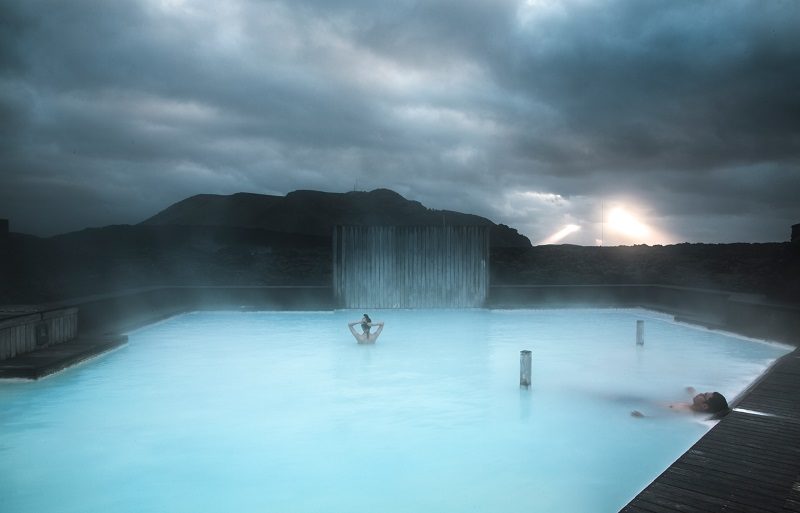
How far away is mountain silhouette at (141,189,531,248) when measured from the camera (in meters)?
116

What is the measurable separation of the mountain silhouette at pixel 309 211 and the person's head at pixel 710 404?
326ft

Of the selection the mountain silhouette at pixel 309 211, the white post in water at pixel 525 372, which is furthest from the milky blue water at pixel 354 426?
the mountain silhouette at pixel 309 211

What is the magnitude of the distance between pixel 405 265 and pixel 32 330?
38.2ft

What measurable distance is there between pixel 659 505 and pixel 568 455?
2604mm

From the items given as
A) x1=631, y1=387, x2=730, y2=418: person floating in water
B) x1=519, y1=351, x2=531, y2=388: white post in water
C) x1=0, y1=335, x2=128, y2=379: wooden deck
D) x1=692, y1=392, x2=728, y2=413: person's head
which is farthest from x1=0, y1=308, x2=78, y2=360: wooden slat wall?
x1=692, y1=392, x2=728, y2=413: person's head

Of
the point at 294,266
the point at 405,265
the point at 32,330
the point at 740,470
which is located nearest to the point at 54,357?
the point at 32,330

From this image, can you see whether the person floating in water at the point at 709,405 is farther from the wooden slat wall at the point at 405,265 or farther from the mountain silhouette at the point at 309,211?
the mountain silhouette at the point at 309,211

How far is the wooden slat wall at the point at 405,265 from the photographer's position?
19.8 metres

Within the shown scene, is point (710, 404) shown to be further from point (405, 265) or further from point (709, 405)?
point (405, 265)

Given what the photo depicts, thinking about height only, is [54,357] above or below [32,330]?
below

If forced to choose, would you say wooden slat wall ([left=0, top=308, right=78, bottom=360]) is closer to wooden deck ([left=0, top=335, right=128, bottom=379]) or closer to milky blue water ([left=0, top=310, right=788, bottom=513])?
wooden deck ([left=0, top=335, right=128, bottom=379])

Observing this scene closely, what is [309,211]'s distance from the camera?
123 metres

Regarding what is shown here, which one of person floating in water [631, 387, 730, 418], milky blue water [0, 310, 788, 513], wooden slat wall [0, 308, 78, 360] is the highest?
wooden slat wall [0, 308, 78, 360]

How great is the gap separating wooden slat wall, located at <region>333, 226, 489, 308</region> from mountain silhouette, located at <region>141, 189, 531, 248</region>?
8702cm
